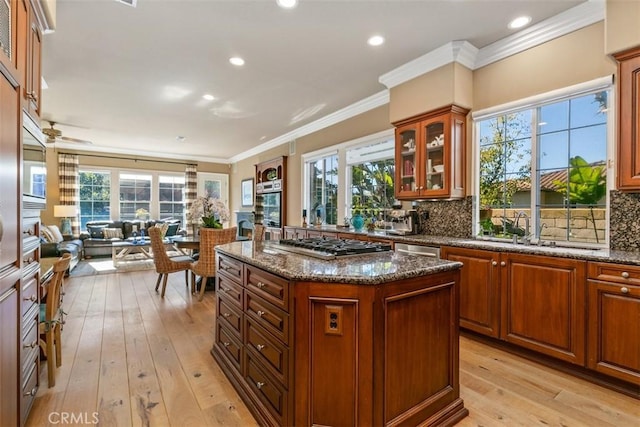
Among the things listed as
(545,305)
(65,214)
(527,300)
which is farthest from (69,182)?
(545,305)

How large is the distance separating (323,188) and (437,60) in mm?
2956

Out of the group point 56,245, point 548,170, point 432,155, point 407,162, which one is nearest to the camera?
point 548,170

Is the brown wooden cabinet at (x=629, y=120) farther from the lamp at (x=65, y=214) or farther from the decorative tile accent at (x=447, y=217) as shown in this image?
the lamp at (x=65, y=214)

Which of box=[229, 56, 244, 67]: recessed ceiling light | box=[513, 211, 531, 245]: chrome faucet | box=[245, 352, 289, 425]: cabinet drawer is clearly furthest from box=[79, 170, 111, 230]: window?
box=[513, 211, 531, 245]: chrome faucet

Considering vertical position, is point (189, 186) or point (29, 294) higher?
point (189, 186)

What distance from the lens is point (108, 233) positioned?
7309 mm

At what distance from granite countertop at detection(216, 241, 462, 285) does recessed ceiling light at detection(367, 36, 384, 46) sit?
2042 mm

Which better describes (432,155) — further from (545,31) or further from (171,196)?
(171,196)

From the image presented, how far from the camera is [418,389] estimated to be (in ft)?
5.27

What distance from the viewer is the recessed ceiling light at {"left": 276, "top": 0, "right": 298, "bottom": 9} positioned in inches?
93.5

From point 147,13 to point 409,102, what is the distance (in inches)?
105

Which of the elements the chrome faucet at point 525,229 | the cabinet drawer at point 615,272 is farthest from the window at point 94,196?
the cabinet drawer at point 615,272

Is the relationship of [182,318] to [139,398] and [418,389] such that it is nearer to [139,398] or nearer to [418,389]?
[139,398]

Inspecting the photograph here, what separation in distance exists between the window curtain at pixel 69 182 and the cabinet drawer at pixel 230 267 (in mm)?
6907
